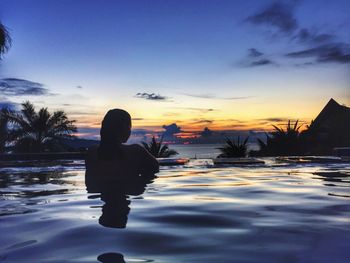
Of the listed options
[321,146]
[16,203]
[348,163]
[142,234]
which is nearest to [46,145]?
[321,146]

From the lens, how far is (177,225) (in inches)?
124

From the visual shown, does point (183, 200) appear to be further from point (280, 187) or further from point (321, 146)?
point (321, 146)

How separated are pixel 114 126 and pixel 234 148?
1185 centimetres

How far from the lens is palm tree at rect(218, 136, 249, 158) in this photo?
55.7ft

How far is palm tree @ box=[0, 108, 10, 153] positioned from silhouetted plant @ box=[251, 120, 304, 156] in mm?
12084

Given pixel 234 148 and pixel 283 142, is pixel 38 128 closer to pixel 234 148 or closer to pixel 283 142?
pixel 234 148

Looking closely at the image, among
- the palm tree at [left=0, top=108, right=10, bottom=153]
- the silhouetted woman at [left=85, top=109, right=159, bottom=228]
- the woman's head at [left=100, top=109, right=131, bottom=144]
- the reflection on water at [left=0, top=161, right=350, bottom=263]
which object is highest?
the palm tree at [left=0, top=108, right=10, bottom=153]

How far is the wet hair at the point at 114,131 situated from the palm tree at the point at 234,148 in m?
11.4

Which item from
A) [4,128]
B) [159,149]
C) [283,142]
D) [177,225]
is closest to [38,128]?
[4,128]

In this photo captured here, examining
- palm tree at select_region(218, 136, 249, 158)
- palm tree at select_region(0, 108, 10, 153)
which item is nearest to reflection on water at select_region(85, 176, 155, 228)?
palm tree at select_region(218, 136, 249, 158)

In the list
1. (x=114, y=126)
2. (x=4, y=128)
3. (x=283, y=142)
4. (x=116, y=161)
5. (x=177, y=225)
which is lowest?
(x=177, y=225)

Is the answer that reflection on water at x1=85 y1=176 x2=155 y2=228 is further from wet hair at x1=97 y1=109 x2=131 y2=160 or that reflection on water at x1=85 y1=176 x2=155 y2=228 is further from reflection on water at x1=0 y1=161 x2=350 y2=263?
wet hair at x1=97 y1=109 x2=131 y2=160

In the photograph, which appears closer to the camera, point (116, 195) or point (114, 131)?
point (116, 195)

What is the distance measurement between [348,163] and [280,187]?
513cm
